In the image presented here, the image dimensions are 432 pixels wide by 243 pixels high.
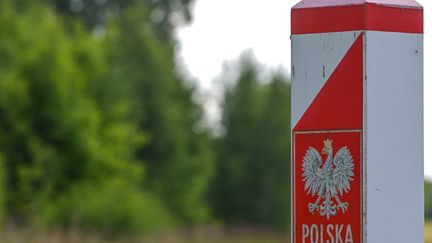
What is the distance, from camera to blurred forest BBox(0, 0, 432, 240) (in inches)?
1619

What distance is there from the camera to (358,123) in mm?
3752

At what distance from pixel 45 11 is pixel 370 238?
50.7 m

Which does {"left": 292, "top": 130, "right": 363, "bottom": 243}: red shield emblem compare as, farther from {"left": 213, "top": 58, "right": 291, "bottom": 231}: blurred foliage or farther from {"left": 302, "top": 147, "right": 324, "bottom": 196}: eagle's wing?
{"left": 213, "top": 58, "right": 291, "bottom": 231}: blurred foliage

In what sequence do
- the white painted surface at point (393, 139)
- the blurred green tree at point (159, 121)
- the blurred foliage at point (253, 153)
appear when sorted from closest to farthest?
the white painted surface at point (393, 139) → the blurred green tree at point (159, 121) → the blurred foliage at point (253, 153)

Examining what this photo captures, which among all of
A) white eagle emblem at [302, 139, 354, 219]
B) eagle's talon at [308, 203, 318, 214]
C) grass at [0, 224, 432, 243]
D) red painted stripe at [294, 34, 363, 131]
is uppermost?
red painted stripe at [294, 34, 363, 131]

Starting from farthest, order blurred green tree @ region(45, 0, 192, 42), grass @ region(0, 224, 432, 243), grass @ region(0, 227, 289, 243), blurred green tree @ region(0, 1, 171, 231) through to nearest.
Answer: blurred green tree @ region(45, 0, 192, 42)
blurred green tree @ region(0, 1, 171, 231)
grass @ region(0, 227, 289, 243)
grass @ region(0, 224, 432, 243)

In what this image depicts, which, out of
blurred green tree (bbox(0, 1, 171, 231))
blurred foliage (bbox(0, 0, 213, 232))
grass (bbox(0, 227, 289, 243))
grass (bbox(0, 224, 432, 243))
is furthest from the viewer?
blurred foliage (bbox(0, 0, 213, 232))

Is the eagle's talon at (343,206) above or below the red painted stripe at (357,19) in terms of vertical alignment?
below

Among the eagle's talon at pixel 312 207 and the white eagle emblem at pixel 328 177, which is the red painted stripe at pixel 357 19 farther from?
the eagle's talon at pixel 312 207

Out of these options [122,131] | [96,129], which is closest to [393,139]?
[96,129]

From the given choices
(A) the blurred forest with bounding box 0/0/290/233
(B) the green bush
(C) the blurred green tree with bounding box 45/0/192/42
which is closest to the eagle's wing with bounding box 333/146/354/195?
(A) the blurred forest with bounding box 0/0/290/233

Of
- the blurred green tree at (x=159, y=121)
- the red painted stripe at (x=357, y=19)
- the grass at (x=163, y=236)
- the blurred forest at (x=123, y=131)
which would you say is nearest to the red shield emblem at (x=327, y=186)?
the red painted stripe at (x=357, y=19)

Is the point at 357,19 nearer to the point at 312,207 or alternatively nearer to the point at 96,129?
Answer: the point at 312,207

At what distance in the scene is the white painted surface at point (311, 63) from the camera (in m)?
3.83
